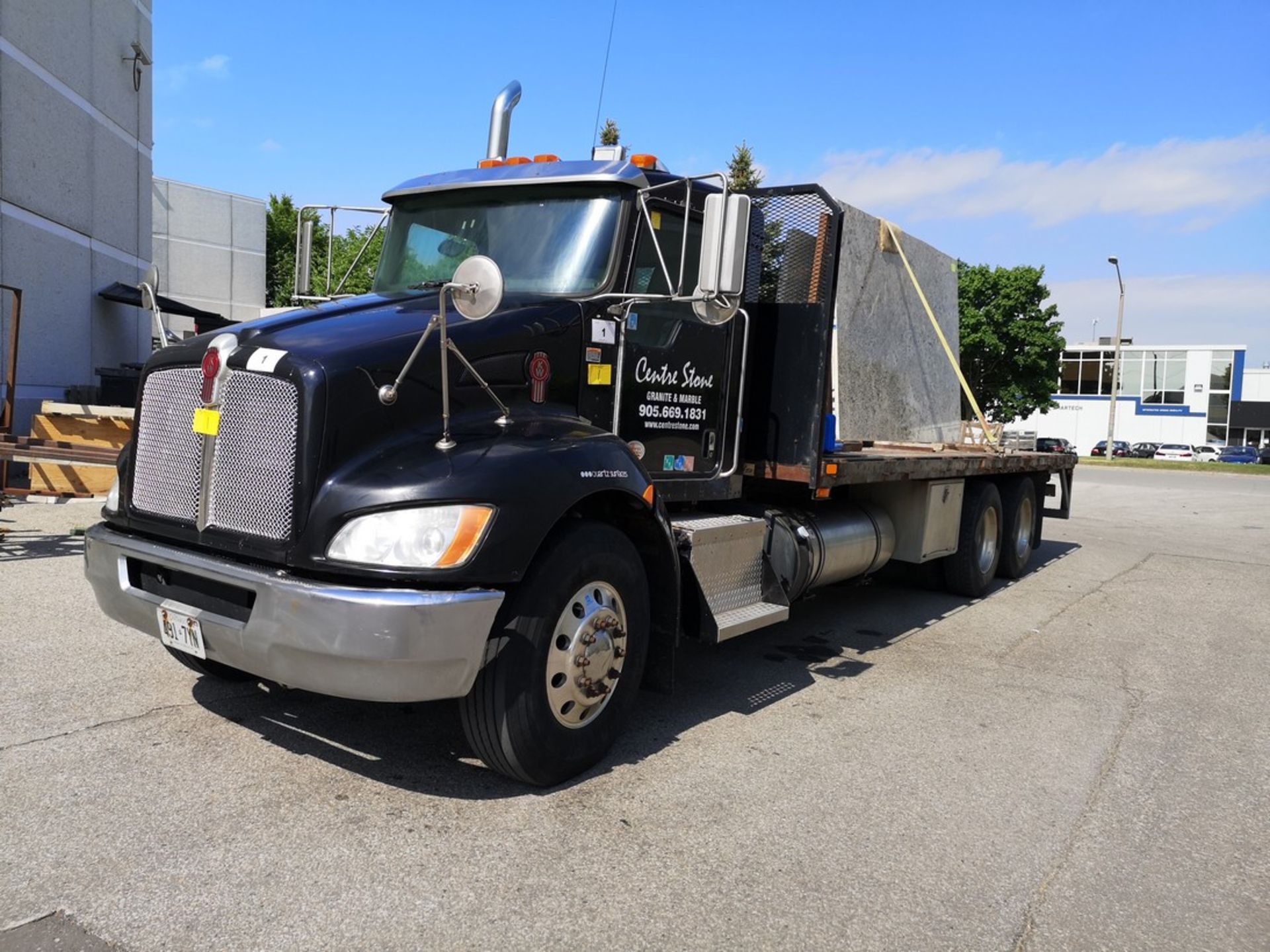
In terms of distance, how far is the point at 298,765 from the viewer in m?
4.06

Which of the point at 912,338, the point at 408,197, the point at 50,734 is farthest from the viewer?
the point at 912,338

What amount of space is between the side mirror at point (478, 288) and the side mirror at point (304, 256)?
2862mm

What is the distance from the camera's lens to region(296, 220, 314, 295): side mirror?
19.8 ft

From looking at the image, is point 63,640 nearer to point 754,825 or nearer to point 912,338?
point 754,825

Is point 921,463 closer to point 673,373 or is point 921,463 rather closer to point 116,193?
point 673,373

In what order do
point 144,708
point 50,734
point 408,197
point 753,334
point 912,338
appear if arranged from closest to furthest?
point 50,734 → point 144,708 → point 408,197 → point 753,334 → point 912,338

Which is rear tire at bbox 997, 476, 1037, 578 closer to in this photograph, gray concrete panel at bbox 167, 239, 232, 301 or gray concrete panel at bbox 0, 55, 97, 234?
gray concrete panel at bbox 0, 55, 97, 234

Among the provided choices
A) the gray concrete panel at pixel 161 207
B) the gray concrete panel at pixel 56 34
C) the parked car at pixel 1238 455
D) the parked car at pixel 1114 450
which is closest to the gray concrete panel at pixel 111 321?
the gray concrete panel at pixel 56 34

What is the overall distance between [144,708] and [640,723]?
7.68 feet

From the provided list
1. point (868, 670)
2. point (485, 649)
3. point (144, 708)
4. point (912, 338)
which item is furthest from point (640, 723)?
point (912, 338)

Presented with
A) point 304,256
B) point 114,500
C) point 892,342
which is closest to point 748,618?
point 114,500

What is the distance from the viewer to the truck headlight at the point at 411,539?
3389 millimetres

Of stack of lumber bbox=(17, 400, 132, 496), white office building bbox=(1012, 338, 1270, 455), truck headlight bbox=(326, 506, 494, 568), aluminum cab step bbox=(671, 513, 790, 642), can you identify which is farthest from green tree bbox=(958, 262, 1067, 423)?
truck headlight bbox=(326, 506, 494, 568)

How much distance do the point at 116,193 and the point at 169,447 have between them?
13347 millimetres
